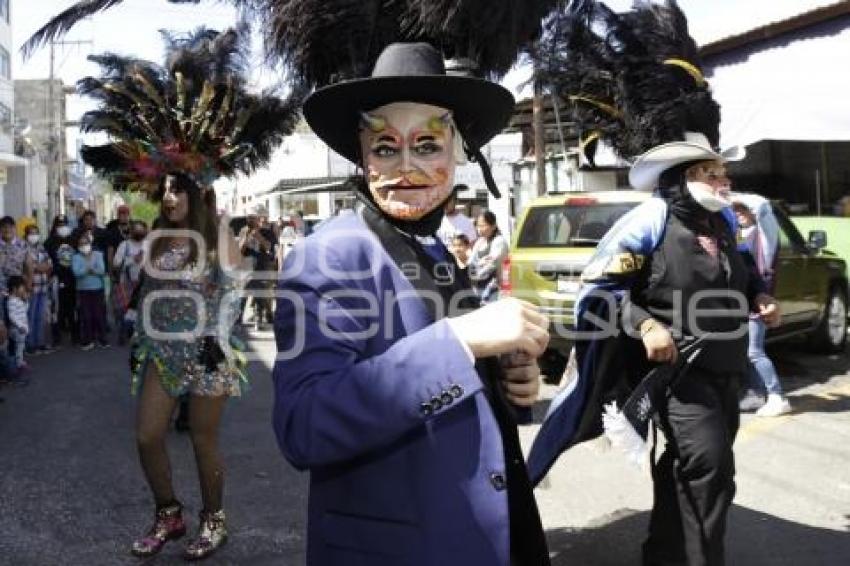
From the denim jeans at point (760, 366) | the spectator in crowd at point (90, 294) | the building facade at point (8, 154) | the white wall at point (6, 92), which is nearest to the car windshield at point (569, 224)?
the denim jeans at point (760, 366)

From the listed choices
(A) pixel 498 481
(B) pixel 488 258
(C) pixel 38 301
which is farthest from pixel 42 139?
(A) pixel 498 481

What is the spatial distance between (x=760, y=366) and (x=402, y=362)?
5.98 m

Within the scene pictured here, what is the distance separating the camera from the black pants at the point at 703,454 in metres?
3.28

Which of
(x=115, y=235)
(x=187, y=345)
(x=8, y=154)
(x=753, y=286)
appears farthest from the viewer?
(x=8, y=154)

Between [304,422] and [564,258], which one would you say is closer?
[304,422]

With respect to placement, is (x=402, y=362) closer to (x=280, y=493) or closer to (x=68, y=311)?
(x=280, y=493)

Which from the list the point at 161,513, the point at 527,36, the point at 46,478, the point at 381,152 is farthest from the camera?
the point at 46,478

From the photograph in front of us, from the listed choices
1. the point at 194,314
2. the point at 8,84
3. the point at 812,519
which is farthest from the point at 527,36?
the point at 8,84

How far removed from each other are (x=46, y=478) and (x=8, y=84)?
3638cm

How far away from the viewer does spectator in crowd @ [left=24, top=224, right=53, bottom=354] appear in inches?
420

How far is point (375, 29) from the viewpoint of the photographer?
2588 millimetres

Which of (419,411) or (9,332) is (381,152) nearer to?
(419,411)

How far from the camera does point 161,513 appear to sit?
4004 millimetres

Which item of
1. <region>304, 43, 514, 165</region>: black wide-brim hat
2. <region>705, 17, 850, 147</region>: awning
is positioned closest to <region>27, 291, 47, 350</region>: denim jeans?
<region>705, 17, 850, 147</region>: awning
